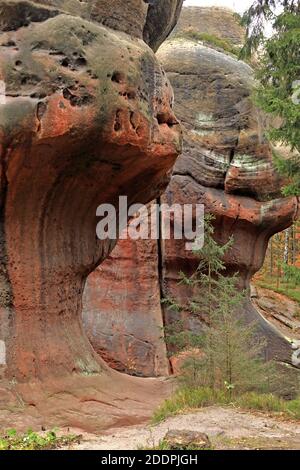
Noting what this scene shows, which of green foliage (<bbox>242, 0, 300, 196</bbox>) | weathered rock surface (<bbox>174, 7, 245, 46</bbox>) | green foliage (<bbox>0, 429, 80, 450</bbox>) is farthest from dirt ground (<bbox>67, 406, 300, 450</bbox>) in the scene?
weathered rock surface (<bbox>174, 7, 245, 46</bbox>)

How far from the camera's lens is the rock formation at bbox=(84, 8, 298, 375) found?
1457cm

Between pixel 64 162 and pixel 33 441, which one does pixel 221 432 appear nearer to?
pixel 33 441

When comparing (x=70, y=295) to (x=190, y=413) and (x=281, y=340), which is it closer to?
(x=190, y=413)

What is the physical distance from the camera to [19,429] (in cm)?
723

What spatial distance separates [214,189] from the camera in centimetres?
1526

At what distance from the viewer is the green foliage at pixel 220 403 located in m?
7.49

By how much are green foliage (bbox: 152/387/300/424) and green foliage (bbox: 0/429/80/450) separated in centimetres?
134

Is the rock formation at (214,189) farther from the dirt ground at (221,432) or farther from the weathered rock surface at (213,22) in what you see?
the dirt ground at (221,432)

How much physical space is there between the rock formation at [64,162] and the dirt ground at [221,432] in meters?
1.36

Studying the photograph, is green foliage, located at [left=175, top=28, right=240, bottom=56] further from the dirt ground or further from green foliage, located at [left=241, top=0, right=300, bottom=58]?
the dirt ground

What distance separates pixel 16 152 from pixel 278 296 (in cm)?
1653

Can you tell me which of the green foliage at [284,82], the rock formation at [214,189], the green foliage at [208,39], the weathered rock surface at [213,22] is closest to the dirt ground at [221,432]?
the green foliage at [284,82]

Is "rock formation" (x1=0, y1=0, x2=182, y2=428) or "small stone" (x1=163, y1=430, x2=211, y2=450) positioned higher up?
"rock formation" (x1=0, y1=0, x2=182, y2=428)

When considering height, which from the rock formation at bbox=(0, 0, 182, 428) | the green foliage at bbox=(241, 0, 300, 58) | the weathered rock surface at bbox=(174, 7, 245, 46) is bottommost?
the rock formation at bbox=(0, 0, 182, 428)
